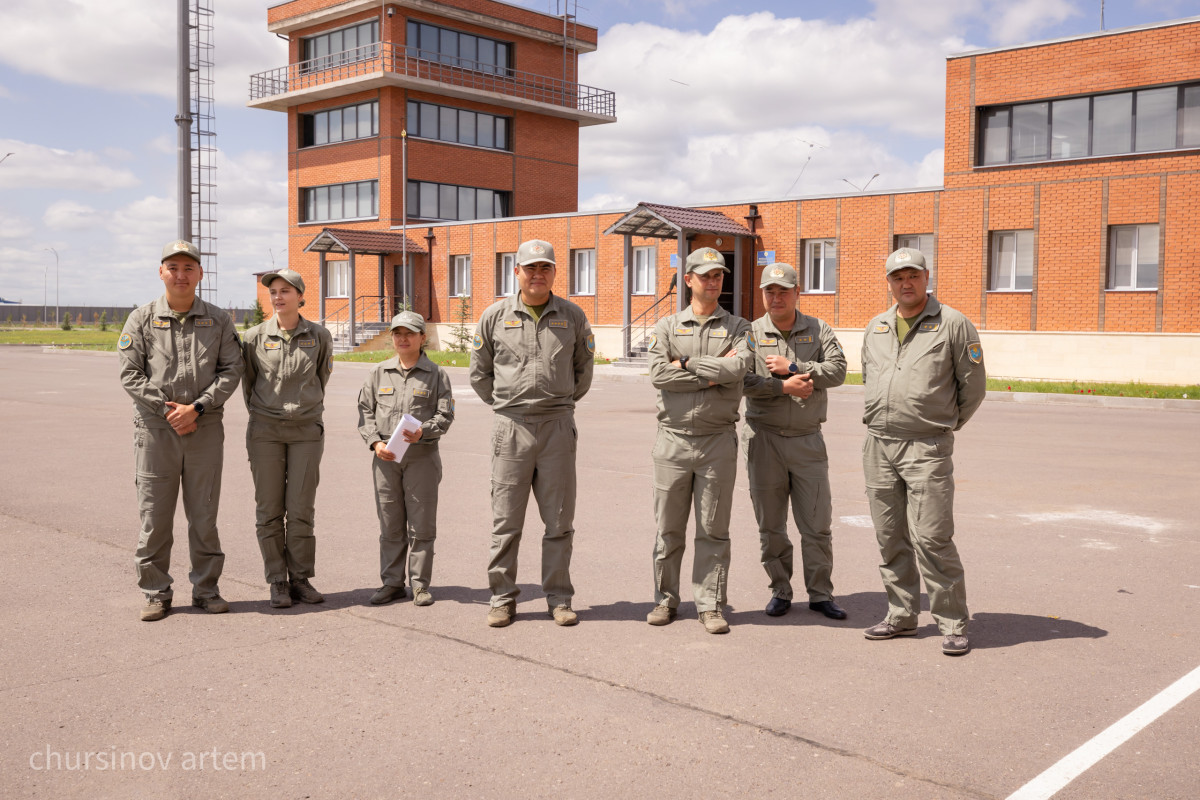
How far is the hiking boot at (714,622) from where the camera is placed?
5.76 meters

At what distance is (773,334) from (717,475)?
1.03 metres

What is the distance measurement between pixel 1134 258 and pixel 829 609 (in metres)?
23.2

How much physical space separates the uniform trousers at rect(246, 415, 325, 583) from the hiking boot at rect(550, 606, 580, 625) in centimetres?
153

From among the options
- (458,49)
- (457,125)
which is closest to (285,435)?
(457,125)

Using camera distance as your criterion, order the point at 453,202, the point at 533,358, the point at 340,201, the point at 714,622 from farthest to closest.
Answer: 1. the point at 340,201
2. the point at 453,202
3. the point at 533,358
4. the point at 714,622

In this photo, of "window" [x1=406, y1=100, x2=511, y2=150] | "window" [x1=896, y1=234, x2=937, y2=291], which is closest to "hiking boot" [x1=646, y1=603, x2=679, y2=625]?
"window" [x1=896, y1=234, x2=937, y2=291]

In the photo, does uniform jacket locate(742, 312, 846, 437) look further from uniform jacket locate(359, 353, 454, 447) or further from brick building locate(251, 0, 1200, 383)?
brick building locate(251, 0, 1200, 383)

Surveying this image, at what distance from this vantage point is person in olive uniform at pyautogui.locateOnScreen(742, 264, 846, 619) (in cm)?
618

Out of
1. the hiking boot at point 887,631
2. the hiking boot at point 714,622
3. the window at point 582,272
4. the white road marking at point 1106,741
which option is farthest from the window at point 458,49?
the white road marking at point 1106,741

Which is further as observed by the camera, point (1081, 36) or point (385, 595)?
point (1081, 36)

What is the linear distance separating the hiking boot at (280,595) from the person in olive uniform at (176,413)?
275 mm

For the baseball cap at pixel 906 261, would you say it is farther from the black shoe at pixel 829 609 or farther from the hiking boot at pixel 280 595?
the hiking boot at pixel 280 595

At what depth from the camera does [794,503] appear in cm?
634

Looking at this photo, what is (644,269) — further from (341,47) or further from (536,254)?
(536,254)
